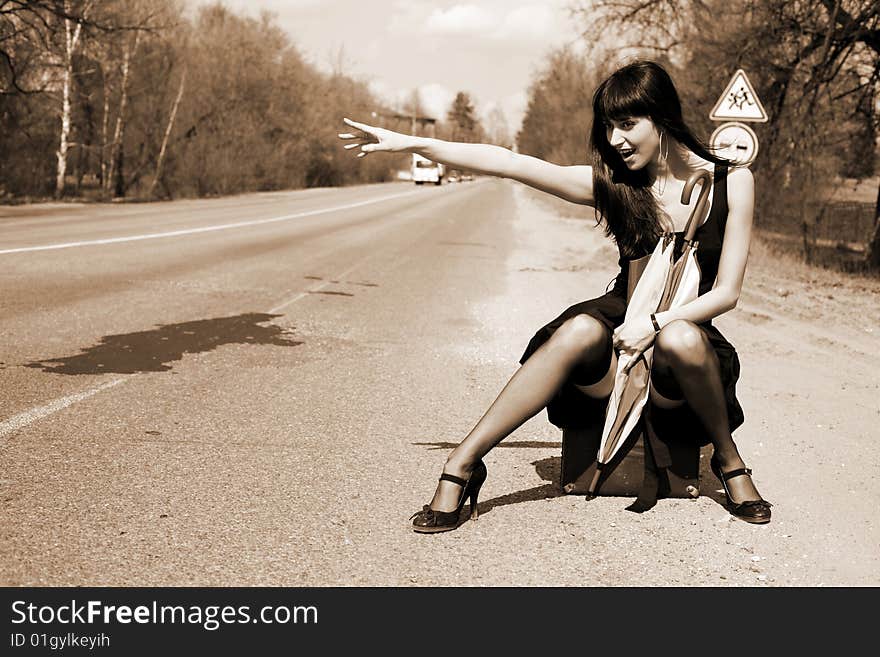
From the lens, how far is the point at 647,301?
11.1ft

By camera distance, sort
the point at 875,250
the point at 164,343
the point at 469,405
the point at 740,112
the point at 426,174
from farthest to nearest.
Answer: the point at 426,174 → the point at 875,250 → the point at 740,112 → the point at 164,343 → the point at 469,405

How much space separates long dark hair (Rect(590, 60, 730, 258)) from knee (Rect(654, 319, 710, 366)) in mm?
373

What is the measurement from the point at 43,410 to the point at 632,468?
2.98m

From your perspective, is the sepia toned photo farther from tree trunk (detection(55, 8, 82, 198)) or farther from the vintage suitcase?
tree trunk (detection(55, 8, 82, 198))

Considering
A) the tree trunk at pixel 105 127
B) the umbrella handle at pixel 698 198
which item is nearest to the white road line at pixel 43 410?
the umbrella handle at pixel 698 198

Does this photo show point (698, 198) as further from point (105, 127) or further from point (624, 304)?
point (105, 127)

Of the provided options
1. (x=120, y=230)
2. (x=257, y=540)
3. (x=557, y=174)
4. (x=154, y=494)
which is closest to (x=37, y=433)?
(x=154, y=494)

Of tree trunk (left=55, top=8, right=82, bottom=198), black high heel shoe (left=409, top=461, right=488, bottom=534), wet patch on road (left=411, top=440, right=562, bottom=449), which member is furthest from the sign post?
tree trunk (left=55, top=8, right=82, bottom=198)

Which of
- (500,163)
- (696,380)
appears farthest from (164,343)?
(696,380)

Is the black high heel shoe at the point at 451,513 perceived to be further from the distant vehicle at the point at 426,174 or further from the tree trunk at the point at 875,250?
the distant vehicle at the point at 426,174

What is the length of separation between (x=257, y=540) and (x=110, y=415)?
6.24 feet

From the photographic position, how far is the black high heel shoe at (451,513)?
3160 mm

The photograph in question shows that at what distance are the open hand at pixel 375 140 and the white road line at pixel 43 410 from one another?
2.07m
